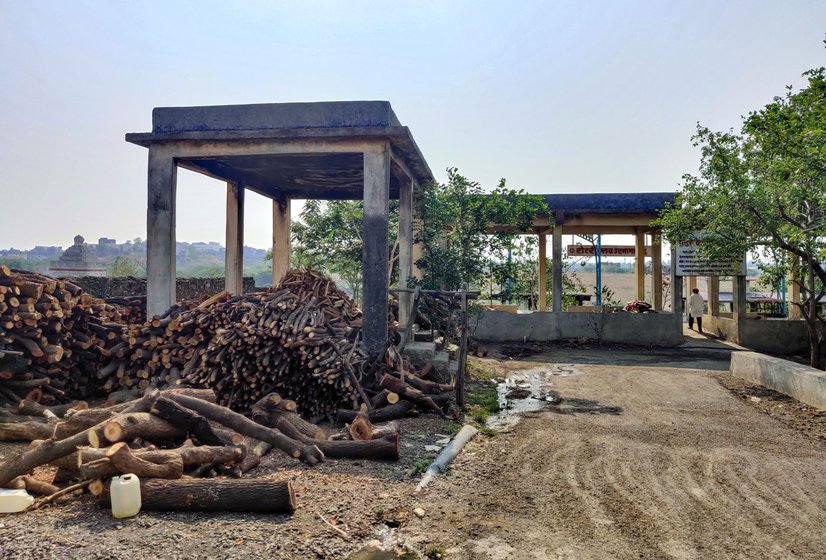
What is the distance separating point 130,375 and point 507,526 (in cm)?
693

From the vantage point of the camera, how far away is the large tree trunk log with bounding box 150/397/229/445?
221 inches

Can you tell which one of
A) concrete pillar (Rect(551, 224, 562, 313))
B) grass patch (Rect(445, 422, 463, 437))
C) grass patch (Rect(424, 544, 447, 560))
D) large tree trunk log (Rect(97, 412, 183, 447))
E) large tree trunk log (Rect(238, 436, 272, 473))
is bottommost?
grass patch (Rect(424, 544, 447, 560))

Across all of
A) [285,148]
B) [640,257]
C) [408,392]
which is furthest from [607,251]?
[408,392]

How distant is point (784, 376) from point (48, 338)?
12.6m

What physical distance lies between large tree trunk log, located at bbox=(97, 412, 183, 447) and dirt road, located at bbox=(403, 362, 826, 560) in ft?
8.47

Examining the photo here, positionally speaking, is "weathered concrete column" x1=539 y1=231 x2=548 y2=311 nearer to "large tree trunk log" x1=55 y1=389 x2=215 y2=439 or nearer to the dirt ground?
the dirt ground

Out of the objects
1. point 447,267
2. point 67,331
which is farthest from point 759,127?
point 67,331

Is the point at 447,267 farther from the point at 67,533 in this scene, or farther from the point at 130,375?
the point at 67,533

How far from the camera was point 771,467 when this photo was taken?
6.28 metres

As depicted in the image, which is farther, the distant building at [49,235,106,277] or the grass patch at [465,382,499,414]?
the distant building at [49,235,106,277]

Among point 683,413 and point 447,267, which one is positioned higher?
point 447,267

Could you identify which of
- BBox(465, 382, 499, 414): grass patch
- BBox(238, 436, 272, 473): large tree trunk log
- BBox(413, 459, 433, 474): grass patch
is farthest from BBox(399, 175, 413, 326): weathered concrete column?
BBox(413, 459, 433, 474): grass patch

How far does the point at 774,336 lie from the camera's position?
18.6 m

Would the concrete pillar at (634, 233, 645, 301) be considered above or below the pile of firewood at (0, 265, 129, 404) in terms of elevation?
above
